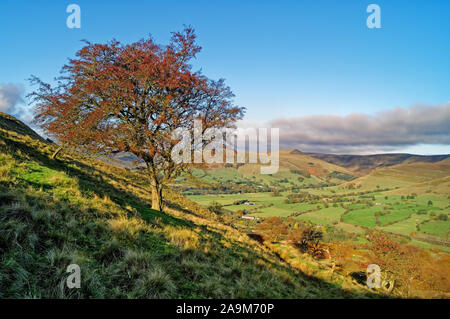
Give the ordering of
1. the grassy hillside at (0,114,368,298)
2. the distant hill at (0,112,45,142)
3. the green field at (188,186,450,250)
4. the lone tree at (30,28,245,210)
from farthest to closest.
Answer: the green field at (188,186,450,250) < the distant hill at (0,112,45,142) < the lone tree at (30,28,245,210) < the grassy hillside at (0,114,368,298)

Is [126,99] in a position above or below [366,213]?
above

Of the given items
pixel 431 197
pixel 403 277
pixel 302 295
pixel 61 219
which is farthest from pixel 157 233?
pixel 431 197

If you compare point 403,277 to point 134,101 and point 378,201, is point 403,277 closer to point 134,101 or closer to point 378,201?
point 134,101

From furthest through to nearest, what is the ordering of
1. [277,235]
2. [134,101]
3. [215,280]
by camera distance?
1. [277,235]
2. [134,101]
3. [215,280]

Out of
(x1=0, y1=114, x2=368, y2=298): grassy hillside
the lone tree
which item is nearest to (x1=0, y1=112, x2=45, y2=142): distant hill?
the lone tree

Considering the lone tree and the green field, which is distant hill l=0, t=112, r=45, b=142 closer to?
the lone tree

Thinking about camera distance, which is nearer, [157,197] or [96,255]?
[96,255]

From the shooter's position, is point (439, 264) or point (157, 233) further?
point (439, 264)

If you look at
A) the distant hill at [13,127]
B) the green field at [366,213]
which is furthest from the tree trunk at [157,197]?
the green field at [366,213]

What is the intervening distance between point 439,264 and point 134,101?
207ft

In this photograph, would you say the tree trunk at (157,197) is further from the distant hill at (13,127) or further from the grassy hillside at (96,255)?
the distant hill at (13,127)

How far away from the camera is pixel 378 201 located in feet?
511

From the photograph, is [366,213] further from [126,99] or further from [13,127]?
[13,127]

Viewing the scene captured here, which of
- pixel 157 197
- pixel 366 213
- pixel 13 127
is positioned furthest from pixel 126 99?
pixel 366 213
